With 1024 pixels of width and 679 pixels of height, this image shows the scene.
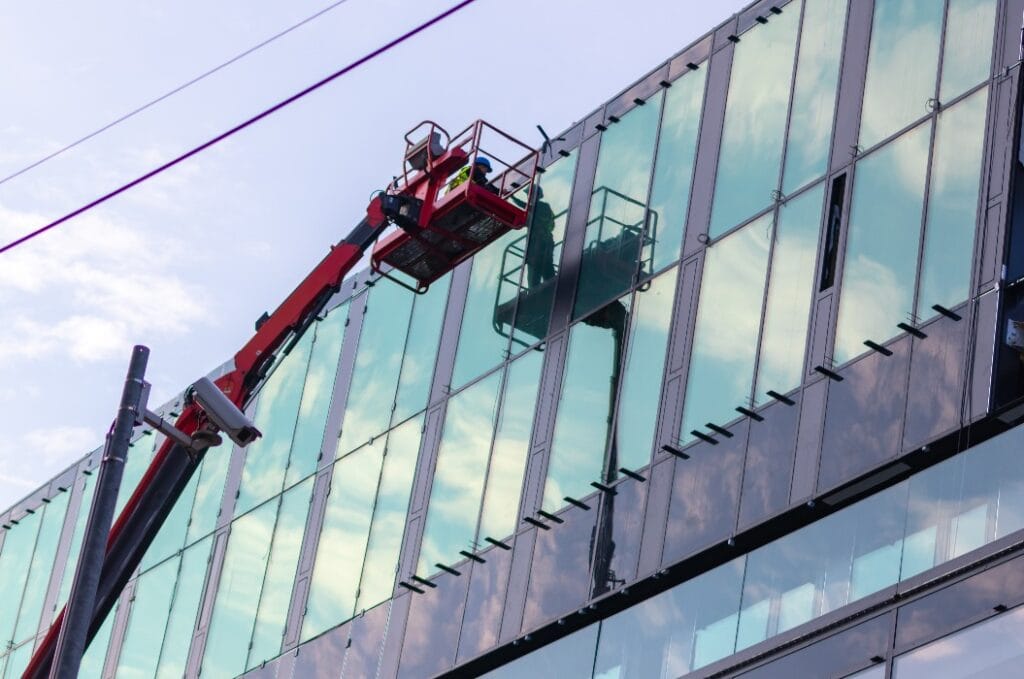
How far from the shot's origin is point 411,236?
112 feet

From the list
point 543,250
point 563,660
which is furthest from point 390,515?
point 563,660

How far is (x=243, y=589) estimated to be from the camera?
120 feet

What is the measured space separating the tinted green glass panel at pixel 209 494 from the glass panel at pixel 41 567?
6.96m

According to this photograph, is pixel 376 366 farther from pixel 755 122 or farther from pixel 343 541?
pixel 755 122

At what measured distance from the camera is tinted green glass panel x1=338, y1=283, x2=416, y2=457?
35.0 metres

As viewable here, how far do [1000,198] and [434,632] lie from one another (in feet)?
38.5

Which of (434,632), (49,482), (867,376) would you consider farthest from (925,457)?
(49,482)

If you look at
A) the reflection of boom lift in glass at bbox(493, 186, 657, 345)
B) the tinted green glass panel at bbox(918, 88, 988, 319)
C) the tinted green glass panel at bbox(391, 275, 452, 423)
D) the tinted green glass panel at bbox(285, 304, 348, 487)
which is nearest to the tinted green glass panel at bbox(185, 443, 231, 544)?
the tinted green glass panel at bbox(285, 304, 348, 487)

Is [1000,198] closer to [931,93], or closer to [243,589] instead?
[931,93]

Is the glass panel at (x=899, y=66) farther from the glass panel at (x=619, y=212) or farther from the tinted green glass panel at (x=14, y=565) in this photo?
the tinted green glass panel at (x=14, y=565)

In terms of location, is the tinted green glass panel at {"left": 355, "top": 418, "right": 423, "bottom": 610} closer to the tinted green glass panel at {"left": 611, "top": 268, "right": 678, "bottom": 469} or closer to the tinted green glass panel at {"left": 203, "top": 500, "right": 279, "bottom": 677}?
the tinted green glass panel at {"left": 203, "top": 500, "right": 279, "bottom": 677}

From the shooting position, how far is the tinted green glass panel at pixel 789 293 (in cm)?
2575

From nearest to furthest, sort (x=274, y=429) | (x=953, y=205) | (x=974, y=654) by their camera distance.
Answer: (x=974, y=654)
(x=953, y=205)
(x=274, y=429)

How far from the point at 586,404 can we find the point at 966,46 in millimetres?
7872
